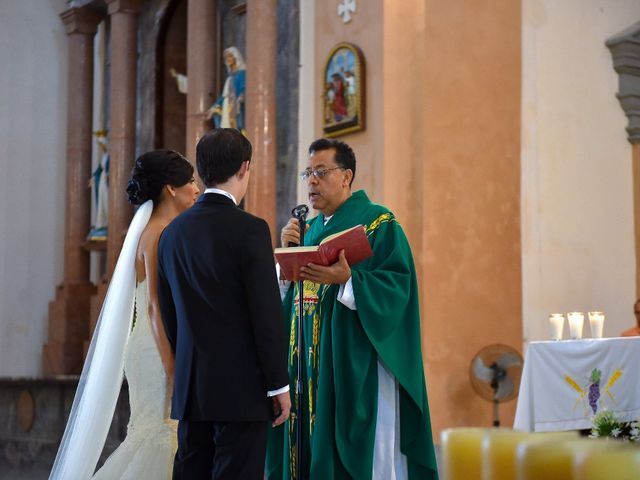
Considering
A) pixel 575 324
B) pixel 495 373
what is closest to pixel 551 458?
pixel 575 324

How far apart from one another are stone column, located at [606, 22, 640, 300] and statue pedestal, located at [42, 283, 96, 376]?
674 centimetres

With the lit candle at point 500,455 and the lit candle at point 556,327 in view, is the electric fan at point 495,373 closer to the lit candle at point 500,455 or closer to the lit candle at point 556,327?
the lit candle at point 556,327

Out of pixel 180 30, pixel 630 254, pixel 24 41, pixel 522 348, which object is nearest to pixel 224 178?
pixel 522 348

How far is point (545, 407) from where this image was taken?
20.7ft

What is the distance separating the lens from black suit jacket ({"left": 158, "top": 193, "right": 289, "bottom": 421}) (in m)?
2.85

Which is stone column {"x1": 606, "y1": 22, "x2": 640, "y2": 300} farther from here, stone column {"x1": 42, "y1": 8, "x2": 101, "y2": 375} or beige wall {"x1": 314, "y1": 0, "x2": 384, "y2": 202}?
stone column {"x1": 42, "y1": 8, "x2": 101, "y2": 375}

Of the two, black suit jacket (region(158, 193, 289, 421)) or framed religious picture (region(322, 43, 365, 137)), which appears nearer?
black suit jacket (region(158, 193, 289, 421))

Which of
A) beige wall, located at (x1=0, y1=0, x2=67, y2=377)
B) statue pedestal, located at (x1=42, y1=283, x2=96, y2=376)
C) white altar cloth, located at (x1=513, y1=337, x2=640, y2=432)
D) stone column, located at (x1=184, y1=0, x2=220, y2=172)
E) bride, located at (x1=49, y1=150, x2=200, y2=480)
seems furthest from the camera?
beige wall, located at (x1=0, y1=0, x2=67, y2=377)

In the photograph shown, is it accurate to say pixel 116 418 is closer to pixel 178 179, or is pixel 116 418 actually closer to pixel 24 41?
pixel 178 179

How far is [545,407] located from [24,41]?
895 cm

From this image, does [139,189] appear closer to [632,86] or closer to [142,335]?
[142,335]

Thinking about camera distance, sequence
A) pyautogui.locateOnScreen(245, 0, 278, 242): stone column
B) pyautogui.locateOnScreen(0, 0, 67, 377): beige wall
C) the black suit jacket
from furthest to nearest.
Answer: pyautogui.locateOnScreen(0, 0, 67, 377): beige wall < pyautogui.locateOnScreen(245, 0, 278, 242): stone column < the black suit jacket

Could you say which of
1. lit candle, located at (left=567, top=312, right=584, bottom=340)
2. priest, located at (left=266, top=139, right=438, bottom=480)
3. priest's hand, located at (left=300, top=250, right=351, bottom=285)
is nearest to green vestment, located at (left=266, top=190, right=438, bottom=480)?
priest, located at (left=266, top=139, right=438, bottom=480)

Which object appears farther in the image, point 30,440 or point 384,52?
point 30,440
